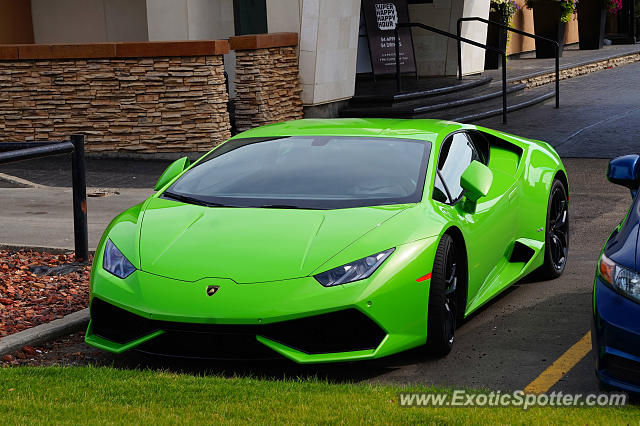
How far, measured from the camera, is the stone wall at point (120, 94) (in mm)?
14461

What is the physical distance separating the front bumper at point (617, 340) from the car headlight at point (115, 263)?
250 centimetres

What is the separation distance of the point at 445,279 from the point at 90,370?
1.99 metres

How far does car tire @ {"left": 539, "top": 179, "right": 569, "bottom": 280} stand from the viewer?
797 centimetres

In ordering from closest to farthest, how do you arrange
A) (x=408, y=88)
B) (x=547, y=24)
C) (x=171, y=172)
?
(x=171, y=172) → (x=408, y=88) → (x=547, y=24)

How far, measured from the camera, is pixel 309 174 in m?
6.78

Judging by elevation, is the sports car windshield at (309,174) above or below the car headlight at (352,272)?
above

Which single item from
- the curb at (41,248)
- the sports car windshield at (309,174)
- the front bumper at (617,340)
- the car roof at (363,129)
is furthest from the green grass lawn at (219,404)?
the curb at (41,248)

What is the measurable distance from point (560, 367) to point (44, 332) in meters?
3.11

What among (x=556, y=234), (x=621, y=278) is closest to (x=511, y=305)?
(x=556, y=234)

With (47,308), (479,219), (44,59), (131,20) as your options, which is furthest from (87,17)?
(479,219)

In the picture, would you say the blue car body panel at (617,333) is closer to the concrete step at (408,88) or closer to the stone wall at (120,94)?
the stone wall at (120,94)

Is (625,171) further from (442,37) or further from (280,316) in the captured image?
(442,37)

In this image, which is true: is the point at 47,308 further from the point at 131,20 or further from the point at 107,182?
the point at 131,20

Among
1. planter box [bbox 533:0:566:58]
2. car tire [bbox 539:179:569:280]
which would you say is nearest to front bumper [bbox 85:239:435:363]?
car tire [bbox 539:179:569:280]
